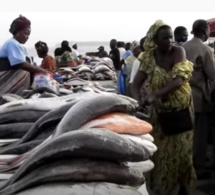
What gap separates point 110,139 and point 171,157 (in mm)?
3199

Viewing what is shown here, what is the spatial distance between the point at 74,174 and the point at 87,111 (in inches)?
18.7

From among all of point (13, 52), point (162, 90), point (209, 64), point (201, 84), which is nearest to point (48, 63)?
point (201, 84)

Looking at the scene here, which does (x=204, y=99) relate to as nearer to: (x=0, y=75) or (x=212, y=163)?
(x=212, y=163)

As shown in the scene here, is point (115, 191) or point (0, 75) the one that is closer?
point (115, 191)

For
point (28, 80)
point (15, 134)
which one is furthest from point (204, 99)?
point (15, 134)

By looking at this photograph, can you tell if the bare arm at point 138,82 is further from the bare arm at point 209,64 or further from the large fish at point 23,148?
the large fish at point 23,148

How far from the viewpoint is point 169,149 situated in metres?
5.06

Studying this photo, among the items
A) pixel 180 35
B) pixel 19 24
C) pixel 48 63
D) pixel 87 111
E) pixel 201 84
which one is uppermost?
pixel 19 24

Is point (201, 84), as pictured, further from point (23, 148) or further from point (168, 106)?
point (23, 148)

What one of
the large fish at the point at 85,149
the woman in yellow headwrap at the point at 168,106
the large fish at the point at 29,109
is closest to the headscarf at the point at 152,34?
the woman in yellow headwrap at the point at 168,106

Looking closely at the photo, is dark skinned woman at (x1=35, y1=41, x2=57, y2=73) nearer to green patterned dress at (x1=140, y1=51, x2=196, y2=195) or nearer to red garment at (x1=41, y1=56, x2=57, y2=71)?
red garment at (x1=41, y1=56, x2=57, y2=71)

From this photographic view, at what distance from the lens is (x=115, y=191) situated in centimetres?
181

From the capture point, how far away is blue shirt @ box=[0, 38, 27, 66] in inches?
196

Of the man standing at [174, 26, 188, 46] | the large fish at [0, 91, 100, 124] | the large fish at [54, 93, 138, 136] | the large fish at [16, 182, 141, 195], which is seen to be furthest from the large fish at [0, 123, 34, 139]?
the man standing at [174, 26, 188, 46]
